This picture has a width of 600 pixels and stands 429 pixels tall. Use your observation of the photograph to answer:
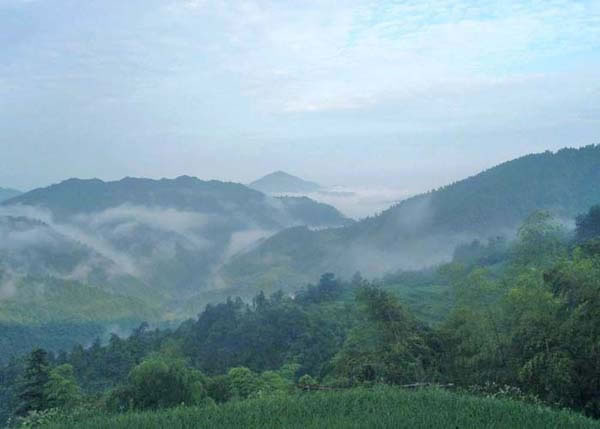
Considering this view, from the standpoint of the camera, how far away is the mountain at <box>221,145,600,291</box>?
126m

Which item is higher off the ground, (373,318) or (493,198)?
(493,198)

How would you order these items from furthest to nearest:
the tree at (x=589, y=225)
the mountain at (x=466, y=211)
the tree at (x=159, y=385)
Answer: the mountain at (x=466, y=211) → the tree at (x=589, y=225) → the tree at (x=159, y=385)

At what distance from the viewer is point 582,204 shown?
120438 millimetres

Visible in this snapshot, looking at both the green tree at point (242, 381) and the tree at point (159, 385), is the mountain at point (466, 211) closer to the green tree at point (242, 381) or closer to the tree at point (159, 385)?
the green tree at point (242, 381)

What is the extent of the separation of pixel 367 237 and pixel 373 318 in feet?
454

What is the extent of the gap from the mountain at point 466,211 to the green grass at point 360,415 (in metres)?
109

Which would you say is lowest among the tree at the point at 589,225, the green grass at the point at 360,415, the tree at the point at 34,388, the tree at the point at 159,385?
the tree at the point at 34,388

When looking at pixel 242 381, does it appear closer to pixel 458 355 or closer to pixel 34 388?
pixel 34 388

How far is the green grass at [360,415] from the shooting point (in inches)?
340

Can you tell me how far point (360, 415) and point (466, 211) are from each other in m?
132

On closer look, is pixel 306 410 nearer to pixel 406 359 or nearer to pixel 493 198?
pixel 406 359

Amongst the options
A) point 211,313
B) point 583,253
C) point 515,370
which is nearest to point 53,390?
point 515,370

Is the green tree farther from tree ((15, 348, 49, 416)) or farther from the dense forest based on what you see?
tree ((15, 348, 49, 416))

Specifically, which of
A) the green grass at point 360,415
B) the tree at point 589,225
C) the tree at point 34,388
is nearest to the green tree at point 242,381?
the tree at point 34,388
